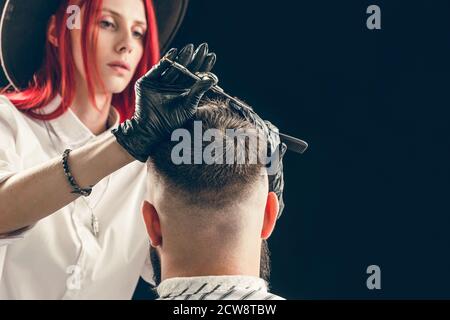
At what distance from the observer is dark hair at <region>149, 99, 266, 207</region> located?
1.70 metres

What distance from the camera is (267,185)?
5.76 feet

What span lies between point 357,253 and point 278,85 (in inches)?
27.0

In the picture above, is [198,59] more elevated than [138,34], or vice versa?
[138,34]

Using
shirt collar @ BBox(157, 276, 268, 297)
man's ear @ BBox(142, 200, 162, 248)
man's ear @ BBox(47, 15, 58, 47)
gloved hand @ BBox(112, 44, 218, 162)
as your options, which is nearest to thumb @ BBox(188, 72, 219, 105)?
gloved hand @ BBox(112, 44, 218, 162)

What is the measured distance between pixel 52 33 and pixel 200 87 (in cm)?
106

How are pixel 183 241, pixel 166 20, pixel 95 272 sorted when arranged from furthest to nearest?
pixel 166 20, pixel 95 272, pixel 183 241

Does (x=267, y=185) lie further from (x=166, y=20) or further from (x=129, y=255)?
(x=166, y=20)

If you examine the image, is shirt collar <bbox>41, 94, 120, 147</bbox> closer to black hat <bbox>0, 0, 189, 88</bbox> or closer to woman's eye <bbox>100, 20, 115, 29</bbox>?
black hat <bbox>0, 0, 189, 88</bbox>

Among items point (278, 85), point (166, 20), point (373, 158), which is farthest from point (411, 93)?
point (166, 20)

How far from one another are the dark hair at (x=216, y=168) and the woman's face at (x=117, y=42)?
0.75 metres

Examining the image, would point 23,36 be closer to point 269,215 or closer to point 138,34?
point 138,34

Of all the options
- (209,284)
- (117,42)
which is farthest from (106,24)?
(209,284)

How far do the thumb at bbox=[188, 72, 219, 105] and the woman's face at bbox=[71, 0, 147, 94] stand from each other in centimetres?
81

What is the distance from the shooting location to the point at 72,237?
232 cm
